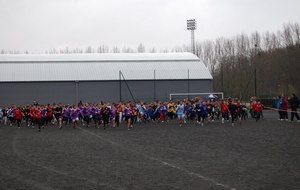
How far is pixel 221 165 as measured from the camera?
13.0 m

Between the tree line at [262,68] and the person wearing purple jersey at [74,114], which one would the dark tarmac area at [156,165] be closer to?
the person wearing purple jersey at [74,114]

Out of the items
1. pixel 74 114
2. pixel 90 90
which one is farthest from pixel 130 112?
pixel 90 90

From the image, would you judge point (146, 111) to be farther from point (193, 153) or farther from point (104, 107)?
point (193, 153)

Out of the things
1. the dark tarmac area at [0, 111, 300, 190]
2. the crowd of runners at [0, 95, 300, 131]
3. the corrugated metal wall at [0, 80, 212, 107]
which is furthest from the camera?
the corrugated metal wall at [0, 80, 212, 107]

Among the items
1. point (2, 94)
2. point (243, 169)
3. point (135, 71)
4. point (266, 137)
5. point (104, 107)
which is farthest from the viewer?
point (135, 71)

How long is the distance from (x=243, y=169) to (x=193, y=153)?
3.95 metres

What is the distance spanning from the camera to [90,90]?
55781mm

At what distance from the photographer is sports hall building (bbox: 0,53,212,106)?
55.0 m

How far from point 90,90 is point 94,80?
1299 millimetres

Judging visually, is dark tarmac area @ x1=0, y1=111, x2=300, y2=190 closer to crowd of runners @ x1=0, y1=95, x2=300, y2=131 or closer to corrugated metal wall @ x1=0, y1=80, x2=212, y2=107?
crowd of runners @ x1=0, y1=95, x2=300, y2=131

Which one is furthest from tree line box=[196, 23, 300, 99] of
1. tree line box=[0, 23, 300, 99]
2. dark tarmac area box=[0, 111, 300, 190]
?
dark tarmac area box=[0, 111, 300, 190]

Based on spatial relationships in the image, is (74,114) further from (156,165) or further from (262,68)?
(262,68)

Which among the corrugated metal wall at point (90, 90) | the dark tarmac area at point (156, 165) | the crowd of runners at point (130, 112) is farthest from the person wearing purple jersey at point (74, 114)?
the corrugated metal wall at point (90, 90)

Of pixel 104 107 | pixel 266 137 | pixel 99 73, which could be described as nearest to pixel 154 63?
pixel 99 73
